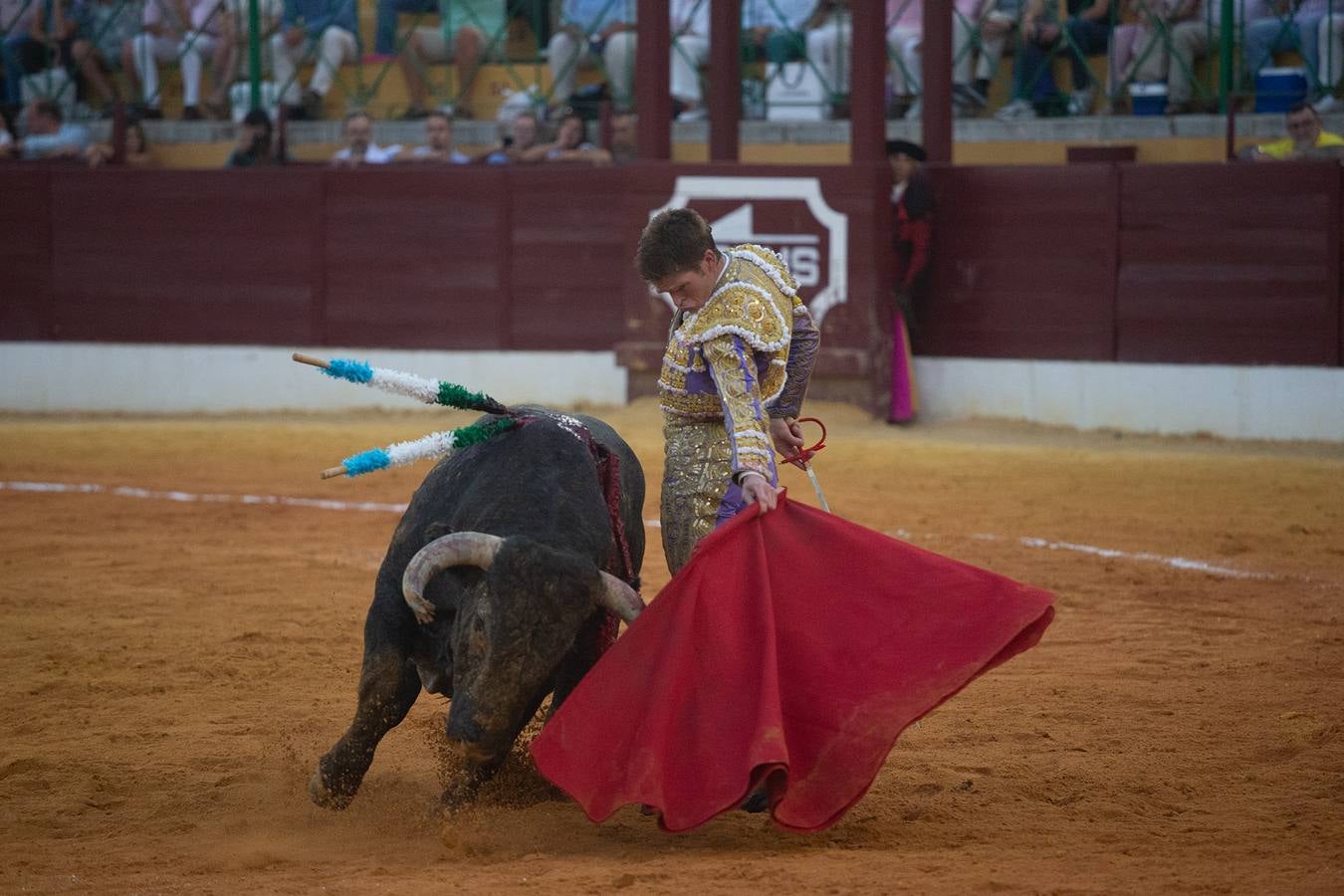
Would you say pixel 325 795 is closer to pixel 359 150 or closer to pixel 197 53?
pixel 359 150

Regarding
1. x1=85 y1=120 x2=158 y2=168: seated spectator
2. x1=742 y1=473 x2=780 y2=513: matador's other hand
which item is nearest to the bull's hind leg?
x1=742 y1=473 x2=780 y2=513: matador's other hand

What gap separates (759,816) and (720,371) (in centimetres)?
87

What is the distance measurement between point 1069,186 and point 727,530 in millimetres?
6392

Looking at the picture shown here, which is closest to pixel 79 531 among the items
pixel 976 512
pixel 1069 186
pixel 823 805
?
pixel 976 512

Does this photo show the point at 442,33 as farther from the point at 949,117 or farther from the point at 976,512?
the point at 976,512

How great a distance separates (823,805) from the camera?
10.2ft

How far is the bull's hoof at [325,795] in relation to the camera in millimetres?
3510

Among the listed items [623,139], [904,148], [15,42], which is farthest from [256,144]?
[904,148]

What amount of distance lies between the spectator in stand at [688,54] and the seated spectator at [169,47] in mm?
3169

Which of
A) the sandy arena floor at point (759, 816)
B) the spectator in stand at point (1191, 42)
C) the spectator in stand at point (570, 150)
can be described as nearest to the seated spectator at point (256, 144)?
the spectator in stand at point (570, 150)

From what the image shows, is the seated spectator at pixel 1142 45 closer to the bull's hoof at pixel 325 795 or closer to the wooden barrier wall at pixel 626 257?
the wooden barrier wall at pixel 626 257

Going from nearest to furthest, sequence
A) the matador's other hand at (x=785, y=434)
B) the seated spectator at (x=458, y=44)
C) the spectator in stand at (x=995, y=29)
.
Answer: the matador's other hand at (x=785, y=434) < the spectator in stand at (x=995, y=29) < the seated spectator at (x=458, y=44)

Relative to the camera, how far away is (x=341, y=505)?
736 centimetres

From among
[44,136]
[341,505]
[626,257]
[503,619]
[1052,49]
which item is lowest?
[341,505]
